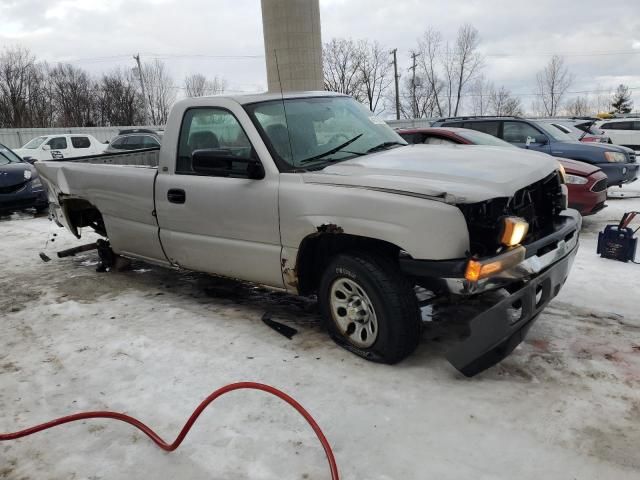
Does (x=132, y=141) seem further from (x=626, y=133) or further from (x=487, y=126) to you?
(x=626, y=133)

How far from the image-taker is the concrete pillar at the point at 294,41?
54.8 feet

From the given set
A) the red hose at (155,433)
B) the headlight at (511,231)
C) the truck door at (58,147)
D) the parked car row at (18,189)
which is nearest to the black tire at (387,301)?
the headlight at (511,231)

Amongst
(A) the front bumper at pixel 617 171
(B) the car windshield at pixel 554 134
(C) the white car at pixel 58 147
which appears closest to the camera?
(A) the front bumper at pixel 617 171

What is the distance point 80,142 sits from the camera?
20406 mm

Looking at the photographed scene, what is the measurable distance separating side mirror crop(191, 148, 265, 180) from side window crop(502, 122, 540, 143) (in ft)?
24.0

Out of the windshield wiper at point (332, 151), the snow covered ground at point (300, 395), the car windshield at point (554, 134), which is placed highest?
the windshield wiper at point (332, 151)

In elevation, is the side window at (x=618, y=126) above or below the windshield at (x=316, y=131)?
below

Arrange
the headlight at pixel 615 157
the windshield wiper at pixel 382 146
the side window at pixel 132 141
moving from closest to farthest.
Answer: the windshield wiper at pixel 382 146, the headlight at pixel 615 157, the side window at pixel 132 141

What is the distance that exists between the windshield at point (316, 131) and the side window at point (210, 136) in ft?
0.60

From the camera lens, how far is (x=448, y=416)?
9.16ft

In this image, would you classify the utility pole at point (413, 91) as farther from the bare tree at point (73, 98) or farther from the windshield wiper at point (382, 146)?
the windshield wiper at point (382, 146)

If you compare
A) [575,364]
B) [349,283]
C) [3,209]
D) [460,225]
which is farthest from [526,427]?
[3,209]

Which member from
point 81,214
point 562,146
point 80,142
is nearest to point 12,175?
point 81,214

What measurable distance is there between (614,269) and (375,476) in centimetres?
396
